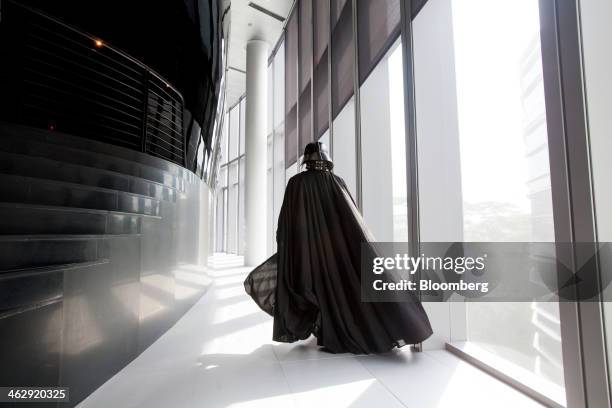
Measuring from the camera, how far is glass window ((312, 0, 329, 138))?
148 inches

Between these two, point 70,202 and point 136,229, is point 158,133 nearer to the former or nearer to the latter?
point 136,229

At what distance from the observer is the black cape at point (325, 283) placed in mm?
1642

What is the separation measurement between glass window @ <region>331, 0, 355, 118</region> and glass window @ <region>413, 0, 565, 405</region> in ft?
3.56

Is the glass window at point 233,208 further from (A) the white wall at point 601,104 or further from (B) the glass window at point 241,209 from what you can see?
(A) the white wall at point 601,104

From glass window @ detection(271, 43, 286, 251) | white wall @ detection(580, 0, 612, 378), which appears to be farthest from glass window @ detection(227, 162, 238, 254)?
white wall @ detection(580, 0, 612, 378)

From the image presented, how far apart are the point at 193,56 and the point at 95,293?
2.32 meters

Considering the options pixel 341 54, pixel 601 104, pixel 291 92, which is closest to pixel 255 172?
pixel 291 92

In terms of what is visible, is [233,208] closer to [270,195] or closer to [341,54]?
[270,195]

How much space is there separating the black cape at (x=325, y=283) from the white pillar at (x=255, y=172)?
4613 millimetres

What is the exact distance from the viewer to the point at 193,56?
9.20 feet

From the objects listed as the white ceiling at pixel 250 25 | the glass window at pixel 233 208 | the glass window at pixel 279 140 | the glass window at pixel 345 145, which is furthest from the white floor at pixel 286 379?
the glass window at pixel 233 208

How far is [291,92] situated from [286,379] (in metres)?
5.31

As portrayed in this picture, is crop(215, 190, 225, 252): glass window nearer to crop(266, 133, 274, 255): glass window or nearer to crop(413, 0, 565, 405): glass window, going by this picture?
crop(266, 133, 274, 255): glass window

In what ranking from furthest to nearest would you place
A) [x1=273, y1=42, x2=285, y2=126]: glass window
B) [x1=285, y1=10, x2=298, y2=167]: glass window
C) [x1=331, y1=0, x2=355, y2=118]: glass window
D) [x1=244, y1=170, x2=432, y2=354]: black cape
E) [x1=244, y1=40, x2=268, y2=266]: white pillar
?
[x1=273, y1=42, x2=285, y2=126]: glass window
[x1=244, y1=40, x2=268, y2=266]: white pillar
[x1=285, y1=10, x2=298, y2=167]: glass window
[x1=331, y1=0, x2=355, y2=118]: glass window
[x1=244, y1=170, x2=432, y2=354]: black cape
